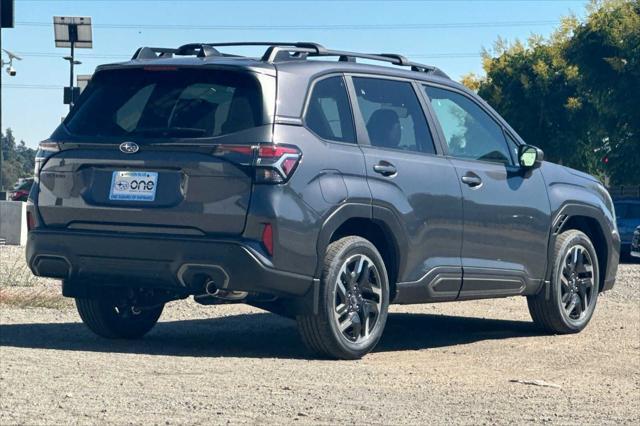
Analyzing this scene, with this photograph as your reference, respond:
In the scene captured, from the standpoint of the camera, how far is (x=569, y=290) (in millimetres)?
11289

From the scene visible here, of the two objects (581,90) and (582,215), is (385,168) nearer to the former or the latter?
(582,215)

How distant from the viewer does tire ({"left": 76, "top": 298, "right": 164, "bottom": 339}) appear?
382 inches

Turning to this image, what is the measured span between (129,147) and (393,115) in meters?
1.96

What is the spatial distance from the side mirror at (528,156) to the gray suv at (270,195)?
0.49 m

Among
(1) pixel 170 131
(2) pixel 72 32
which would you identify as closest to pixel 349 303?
(1) pixel 170 131

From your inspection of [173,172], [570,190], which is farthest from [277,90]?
[570,190]

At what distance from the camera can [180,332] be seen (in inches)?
421

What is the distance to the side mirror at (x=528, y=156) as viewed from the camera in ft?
34.7

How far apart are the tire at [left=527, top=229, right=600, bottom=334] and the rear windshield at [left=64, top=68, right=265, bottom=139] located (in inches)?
138

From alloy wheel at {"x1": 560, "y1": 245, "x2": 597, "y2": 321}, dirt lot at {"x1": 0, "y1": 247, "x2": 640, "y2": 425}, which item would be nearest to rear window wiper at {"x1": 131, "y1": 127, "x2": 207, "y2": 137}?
dirt lot at {"x1": 0, "y1": 247, "x2": 640, "y2": 425}

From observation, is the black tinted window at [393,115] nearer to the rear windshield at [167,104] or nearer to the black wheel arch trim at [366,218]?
the black wheel arch trim at [366,218]

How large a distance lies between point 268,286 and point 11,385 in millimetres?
1827

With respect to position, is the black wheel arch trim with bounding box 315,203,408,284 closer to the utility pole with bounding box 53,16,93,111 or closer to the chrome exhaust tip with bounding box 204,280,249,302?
the chrome exhaust tip with bounding box 204,280,249,302

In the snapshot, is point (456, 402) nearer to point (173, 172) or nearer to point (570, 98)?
point (173, 172)
